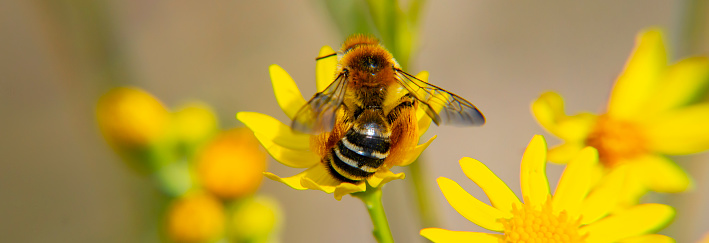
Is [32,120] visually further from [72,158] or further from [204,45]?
[204,45]

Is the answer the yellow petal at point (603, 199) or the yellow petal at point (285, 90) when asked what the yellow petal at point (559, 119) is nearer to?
the yellow petal at point (603, 199)

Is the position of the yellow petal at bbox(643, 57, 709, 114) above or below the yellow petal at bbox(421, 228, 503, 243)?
above

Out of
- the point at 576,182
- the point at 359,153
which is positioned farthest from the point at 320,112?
the point at 576,182

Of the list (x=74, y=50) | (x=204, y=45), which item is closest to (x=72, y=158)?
(x=204, y=45)

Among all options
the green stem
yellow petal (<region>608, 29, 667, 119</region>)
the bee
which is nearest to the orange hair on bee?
the bee

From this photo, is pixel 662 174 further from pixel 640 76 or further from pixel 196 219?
pixel 196 219

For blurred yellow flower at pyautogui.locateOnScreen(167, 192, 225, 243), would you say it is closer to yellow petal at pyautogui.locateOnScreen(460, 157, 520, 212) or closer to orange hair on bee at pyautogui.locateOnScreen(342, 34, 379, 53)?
orange hair on bee at pyautogui.locateOnScreen(342, 34, 379, 53)
